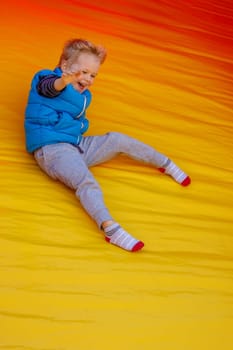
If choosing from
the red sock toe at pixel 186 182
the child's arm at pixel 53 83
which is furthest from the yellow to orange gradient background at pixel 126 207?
the child's arm at pixel 53 83

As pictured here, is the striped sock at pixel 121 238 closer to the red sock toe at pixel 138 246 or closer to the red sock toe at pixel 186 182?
the red sock toe at pixel 138 246

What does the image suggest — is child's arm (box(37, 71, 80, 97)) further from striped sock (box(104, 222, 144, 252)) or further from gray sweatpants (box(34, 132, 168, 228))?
striped sock (box(104, 222, 144, 252))

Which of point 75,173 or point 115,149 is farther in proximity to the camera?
point 115,149

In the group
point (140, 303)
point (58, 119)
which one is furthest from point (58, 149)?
point (140, 303)

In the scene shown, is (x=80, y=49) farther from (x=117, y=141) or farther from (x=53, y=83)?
(x=117, y=141)

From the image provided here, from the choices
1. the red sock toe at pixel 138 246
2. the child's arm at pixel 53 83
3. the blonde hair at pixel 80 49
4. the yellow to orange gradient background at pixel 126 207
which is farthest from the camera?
the blonde hair at pixel 80 49

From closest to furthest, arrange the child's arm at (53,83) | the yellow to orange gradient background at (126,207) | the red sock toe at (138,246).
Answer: the yellow to orange gradient background at (126,207), the red sock toe at (138,246), the child's arm at (53,83)

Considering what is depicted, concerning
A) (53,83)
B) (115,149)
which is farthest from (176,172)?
(53,83)

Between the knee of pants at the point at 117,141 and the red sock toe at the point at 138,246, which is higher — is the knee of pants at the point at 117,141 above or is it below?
above

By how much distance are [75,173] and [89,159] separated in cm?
14

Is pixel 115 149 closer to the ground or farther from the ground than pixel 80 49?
closer to the ground

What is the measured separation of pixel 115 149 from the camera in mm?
1591

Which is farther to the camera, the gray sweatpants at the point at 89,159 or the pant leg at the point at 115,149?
the pant leg at the point at 115,149

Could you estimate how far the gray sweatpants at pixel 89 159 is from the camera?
1.39 meters
